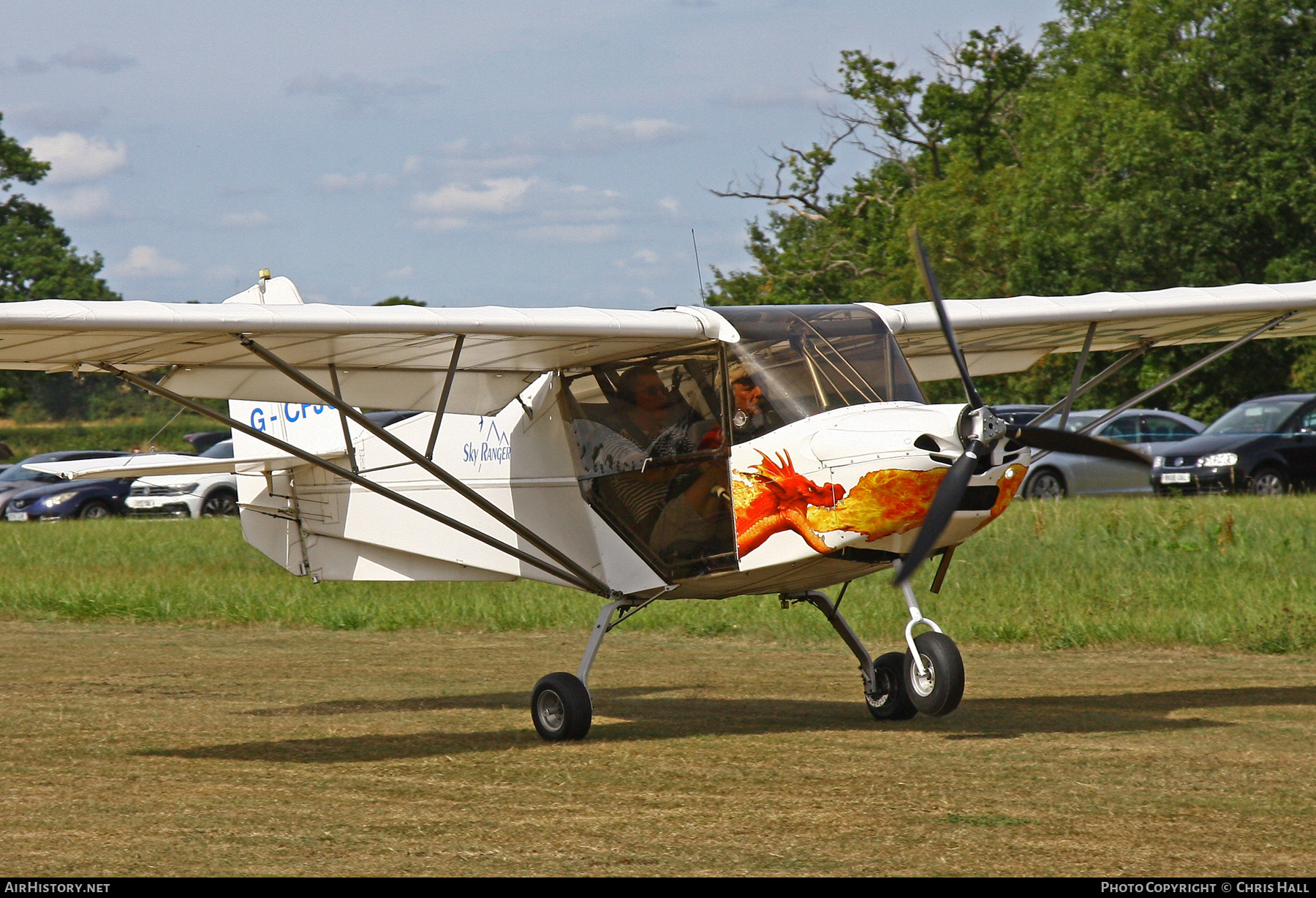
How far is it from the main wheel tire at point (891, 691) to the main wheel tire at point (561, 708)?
1899mm

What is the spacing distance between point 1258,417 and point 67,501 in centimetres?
2644

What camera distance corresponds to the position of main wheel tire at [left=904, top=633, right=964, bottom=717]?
741cm

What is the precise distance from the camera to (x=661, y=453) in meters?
8.69

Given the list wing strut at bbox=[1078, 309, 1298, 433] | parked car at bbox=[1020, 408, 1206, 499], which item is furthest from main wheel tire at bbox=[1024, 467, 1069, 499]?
wing strut at bbox=[1078, 309, 1298, 433]

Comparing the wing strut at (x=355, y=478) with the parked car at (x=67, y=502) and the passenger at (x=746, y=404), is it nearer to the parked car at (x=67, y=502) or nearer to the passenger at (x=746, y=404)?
the passenger at (x=746, y=404)

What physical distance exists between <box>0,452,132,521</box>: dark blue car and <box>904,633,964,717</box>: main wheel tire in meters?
29.2

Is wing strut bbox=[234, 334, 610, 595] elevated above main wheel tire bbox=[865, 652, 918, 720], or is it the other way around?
wing strut bbox=[234, 334, 610, 595]

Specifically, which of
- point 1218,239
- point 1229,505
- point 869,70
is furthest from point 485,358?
point 869,70

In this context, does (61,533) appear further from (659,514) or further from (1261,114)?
(1261,114)

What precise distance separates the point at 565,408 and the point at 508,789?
3.13 m

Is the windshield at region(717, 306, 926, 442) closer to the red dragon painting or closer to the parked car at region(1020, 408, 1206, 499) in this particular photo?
the red dragon painting

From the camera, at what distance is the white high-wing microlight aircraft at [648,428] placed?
7.49 metres

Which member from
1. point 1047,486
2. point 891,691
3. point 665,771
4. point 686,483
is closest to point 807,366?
point 686,483

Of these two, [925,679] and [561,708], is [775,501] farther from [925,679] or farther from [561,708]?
[561,708]
